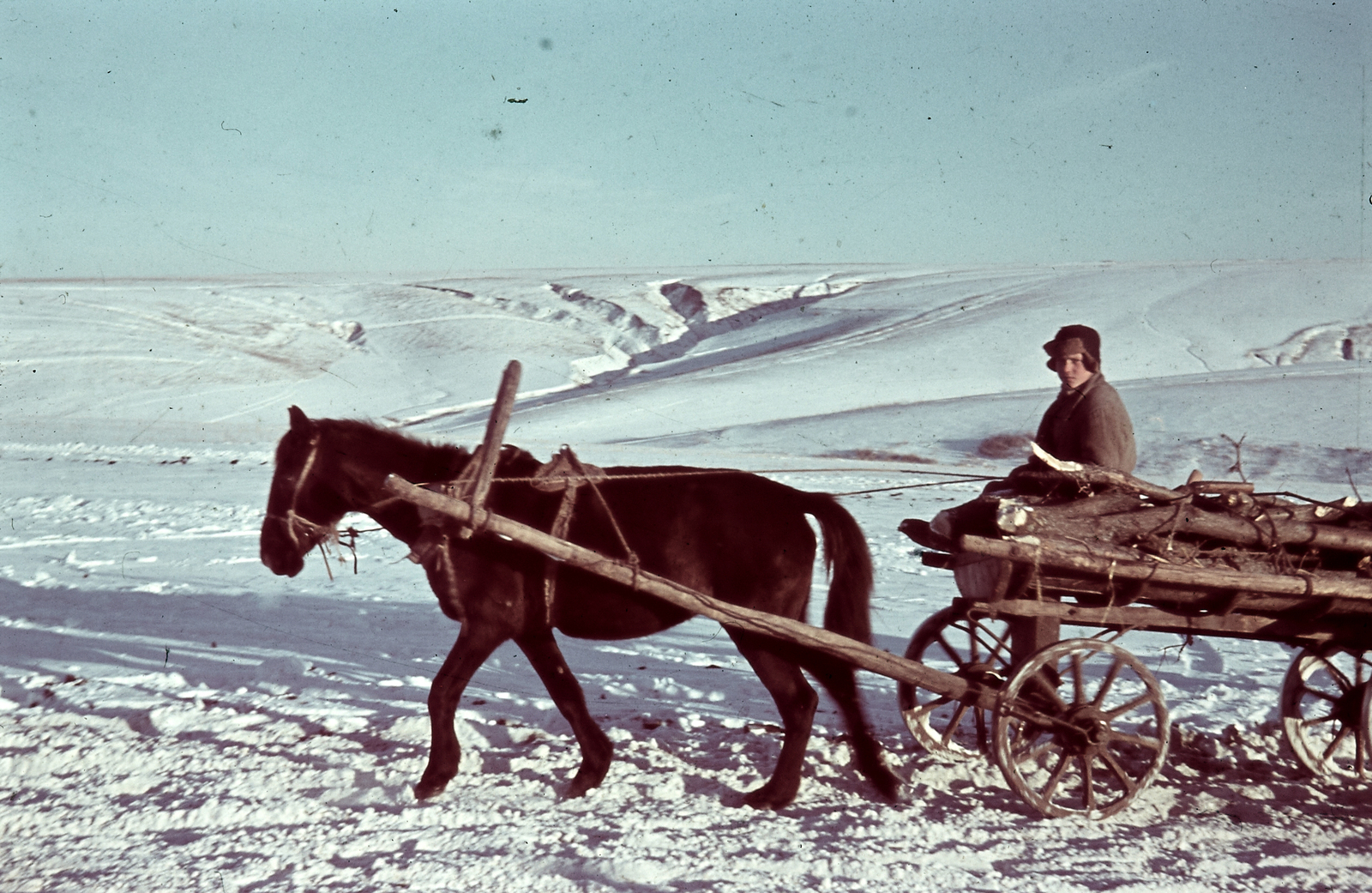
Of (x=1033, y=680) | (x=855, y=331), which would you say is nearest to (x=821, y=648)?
(x=1033, y=680)

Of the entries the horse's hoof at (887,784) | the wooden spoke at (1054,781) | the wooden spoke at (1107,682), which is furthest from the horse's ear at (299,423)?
the wooden spoke at (1107,682)

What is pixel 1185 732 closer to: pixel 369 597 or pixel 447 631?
pixel 447 631

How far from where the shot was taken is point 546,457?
720 inches

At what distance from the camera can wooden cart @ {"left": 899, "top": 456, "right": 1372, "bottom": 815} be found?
4492 millimetres

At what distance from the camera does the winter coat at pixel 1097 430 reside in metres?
4.84

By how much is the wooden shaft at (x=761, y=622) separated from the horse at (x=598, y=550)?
0.68ft

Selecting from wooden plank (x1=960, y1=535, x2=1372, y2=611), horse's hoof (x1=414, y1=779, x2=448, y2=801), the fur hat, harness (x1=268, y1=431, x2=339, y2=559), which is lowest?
horse's hoof (x1=414, y1=779, x2=448, y2=801)

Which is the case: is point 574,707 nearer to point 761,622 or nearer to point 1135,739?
point 761,622

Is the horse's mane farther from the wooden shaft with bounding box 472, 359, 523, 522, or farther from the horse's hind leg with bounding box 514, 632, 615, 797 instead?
the horse's hind leg with bounding box 514, 632, 615, 797

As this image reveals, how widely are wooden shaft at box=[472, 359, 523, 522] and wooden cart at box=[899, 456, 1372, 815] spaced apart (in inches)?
78.6

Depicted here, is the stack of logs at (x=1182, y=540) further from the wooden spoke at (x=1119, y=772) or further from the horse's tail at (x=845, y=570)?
the wooden spoke at (x=1119, y=772)

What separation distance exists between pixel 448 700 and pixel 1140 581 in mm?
3163

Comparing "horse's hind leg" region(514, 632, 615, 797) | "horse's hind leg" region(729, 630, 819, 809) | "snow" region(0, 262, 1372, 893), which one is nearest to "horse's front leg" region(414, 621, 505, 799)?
"snow" region(0, 262, 1372, 893)

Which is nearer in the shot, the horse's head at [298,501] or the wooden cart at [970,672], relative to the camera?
the wooden cart at [970,672]
